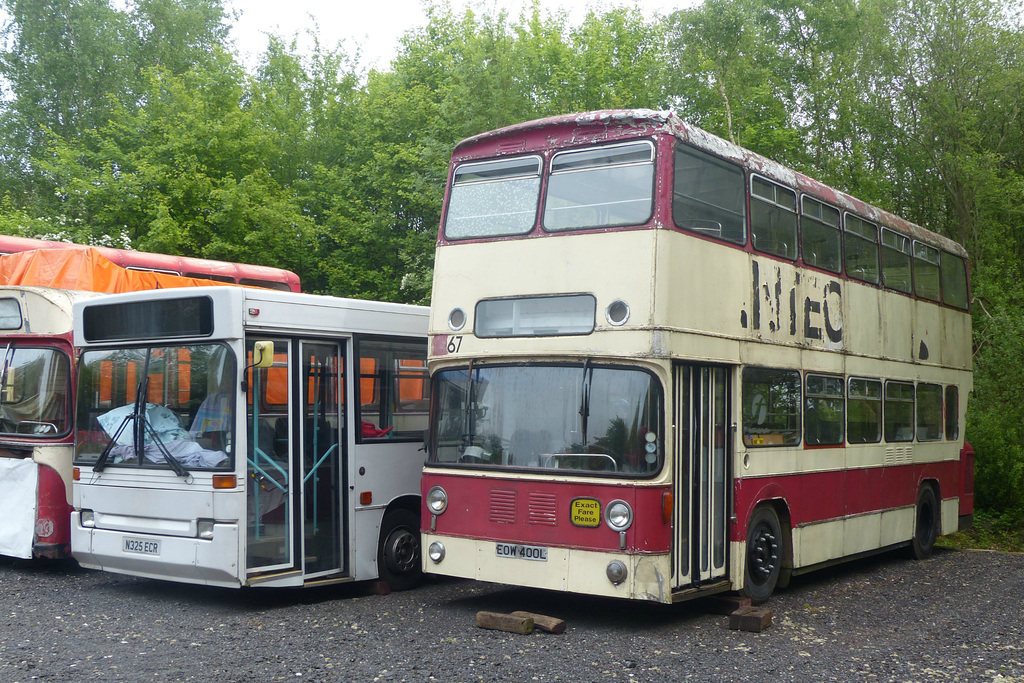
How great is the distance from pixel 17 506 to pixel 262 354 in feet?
12.9

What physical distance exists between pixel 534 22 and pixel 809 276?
26.6 metres

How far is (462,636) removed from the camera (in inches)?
339

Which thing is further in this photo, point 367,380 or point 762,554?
point 367,380

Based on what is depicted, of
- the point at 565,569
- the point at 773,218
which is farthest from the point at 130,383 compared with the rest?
the point at 773,218

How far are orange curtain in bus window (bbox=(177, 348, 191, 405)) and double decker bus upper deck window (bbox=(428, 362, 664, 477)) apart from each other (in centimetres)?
215

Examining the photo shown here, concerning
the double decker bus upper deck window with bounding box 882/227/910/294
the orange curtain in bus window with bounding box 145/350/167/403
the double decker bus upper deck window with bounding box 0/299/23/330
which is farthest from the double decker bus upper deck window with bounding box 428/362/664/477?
the double decker bus upper deck window with bounding box 882/227/910/294

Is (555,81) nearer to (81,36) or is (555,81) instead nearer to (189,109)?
(189,109)

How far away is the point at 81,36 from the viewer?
38.6 meters

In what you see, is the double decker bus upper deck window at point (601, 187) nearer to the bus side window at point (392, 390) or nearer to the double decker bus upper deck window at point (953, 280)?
the bus side window at point (392, 390)

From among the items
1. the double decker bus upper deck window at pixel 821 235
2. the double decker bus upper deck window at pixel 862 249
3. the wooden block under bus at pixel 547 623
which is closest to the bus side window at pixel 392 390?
the wooden block under bus at pixel 547 623

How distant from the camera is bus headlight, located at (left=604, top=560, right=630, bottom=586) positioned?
8539mm

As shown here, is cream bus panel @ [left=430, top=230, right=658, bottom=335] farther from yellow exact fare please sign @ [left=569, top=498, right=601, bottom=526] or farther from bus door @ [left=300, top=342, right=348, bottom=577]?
yellow exact fare please sign @ [left=569, top=498, right=601, bottom=526]

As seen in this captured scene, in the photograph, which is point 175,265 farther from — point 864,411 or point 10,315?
point 864,411

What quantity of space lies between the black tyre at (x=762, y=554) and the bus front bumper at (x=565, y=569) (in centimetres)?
168
